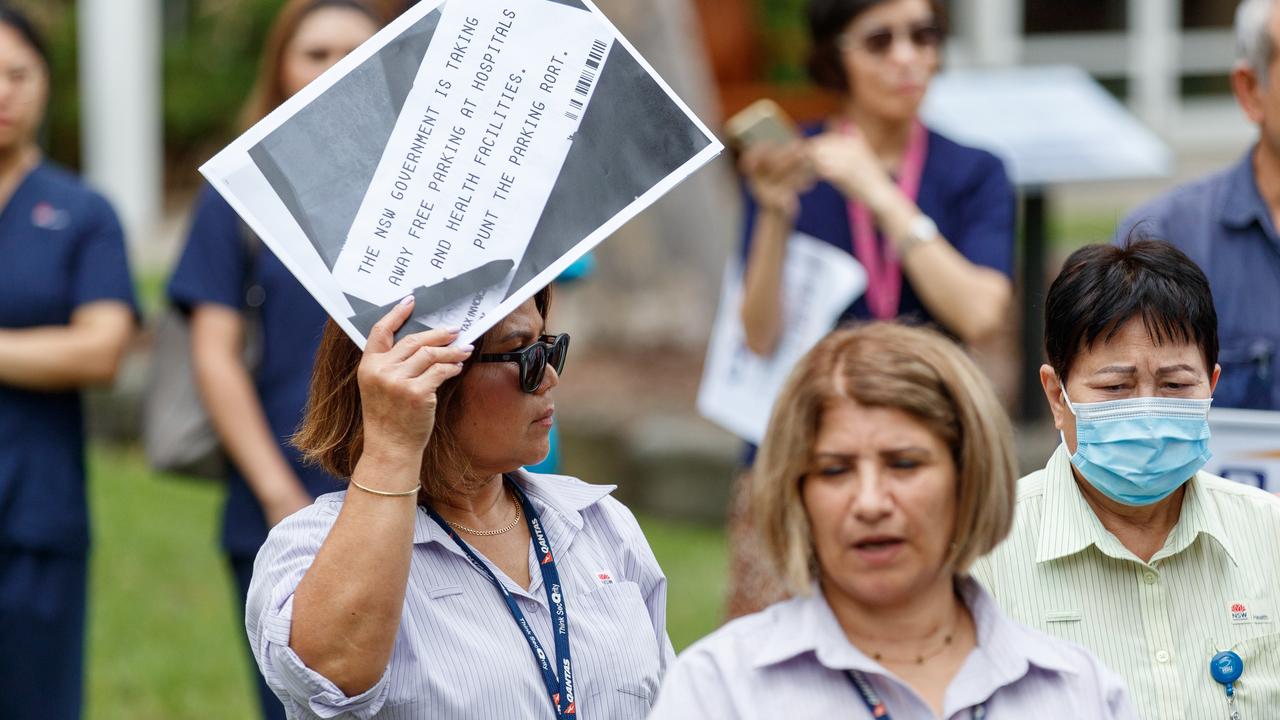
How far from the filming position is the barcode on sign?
2.72 m

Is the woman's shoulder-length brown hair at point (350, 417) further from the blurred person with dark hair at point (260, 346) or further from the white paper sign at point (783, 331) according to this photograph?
the white paper sign at point (783, 331)

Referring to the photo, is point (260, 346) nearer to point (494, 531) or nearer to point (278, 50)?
point (278, 50)

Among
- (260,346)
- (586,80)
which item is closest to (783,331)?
(260,346)

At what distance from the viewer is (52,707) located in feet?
14.9

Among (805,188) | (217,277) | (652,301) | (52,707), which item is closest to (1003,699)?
(805,188)

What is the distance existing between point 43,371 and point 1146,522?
2824 millimetres

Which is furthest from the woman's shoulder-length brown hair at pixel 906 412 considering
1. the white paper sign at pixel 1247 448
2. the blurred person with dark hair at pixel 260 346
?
the blurred person with dark hair at pixel 260 346

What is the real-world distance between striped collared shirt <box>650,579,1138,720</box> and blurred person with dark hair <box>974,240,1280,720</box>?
1.62 feet

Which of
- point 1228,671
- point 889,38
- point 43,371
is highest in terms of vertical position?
point 889,38

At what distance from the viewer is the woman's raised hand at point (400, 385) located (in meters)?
2.53

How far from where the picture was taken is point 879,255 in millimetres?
4383

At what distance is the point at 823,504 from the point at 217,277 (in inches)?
101

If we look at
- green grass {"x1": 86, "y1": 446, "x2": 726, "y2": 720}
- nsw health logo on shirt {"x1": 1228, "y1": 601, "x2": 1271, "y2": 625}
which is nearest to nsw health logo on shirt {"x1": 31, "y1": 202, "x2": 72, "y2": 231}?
green grass {"x1": 86, "y1": 446, "x2": 726, "y2": 720}

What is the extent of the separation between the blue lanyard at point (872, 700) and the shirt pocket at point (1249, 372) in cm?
157
